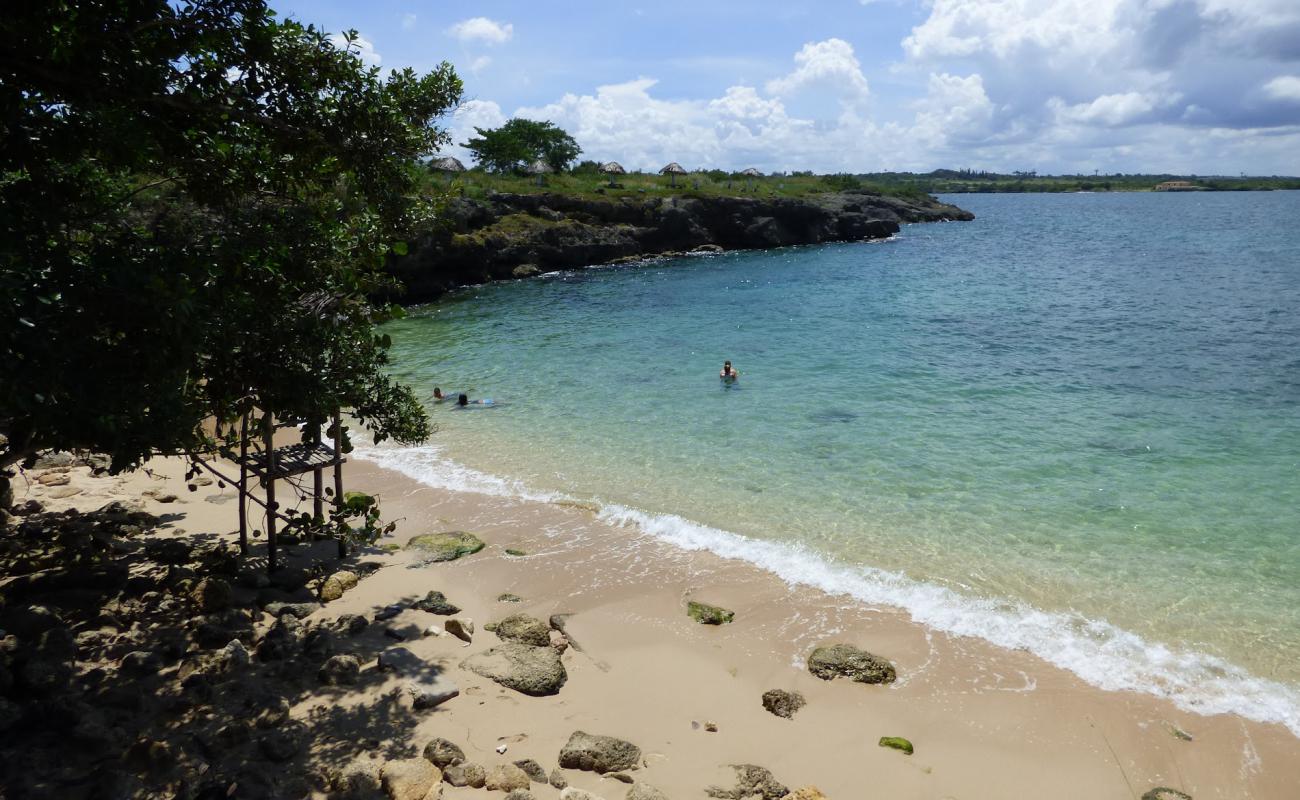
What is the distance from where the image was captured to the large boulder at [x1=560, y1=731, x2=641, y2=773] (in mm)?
7117

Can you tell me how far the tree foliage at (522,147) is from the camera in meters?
69.0

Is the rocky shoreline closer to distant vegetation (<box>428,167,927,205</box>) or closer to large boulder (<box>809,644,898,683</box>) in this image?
distant vegetation (<box>428,167,927,205</box>)

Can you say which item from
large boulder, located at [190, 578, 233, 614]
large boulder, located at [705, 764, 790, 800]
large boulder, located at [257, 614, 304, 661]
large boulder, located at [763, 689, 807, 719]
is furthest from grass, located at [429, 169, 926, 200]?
large boulder, located at [705, 764, 790, 800]

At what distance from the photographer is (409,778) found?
21.3 feet

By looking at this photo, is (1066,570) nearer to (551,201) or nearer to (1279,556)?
(1279,556)

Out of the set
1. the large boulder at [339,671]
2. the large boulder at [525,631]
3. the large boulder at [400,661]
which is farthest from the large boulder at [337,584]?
the large boulder at [525,631]

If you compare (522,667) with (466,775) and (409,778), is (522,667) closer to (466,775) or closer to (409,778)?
(466,775)

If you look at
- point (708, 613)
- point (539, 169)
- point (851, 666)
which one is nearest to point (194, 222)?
point (708, 613)

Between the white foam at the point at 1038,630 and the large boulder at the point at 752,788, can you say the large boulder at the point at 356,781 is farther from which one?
the white foam at the point at 1038,630

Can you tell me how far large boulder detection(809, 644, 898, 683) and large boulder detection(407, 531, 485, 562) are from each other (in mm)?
5957

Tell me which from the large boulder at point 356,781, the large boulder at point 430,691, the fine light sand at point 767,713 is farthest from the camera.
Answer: the large boulder at point 430,691

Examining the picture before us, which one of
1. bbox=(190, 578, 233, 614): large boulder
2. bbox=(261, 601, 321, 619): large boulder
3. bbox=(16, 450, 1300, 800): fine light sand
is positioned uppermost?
bbox=(190, 578, 233, 614): large boulder

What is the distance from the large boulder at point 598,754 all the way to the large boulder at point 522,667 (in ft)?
3.85

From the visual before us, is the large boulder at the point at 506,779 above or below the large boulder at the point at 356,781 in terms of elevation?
below
